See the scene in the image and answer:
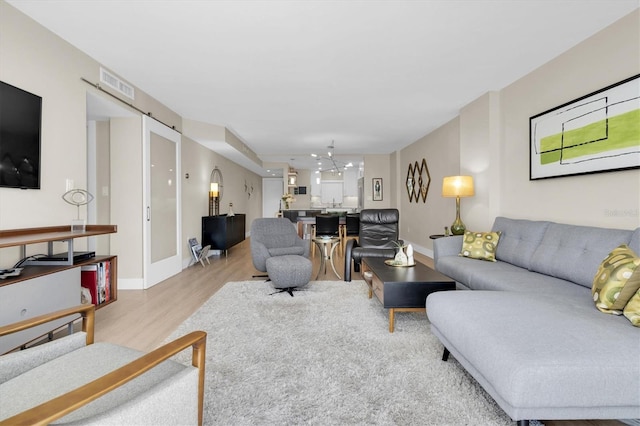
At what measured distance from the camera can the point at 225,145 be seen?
237 inches

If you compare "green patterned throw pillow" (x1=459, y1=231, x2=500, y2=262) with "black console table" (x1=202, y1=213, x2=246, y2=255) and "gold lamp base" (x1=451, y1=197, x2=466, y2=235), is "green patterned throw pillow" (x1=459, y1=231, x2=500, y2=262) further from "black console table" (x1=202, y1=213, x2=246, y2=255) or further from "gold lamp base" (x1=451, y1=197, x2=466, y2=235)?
"black console table" (x1=202, y1=213, x2=246, y2=255)

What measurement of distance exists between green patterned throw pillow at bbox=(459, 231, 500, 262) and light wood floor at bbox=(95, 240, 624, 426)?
1587 millimetres

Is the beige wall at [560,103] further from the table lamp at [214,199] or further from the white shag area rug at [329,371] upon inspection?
the table lamp at [214,199]

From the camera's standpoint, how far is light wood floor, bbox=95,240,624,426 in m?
2.51

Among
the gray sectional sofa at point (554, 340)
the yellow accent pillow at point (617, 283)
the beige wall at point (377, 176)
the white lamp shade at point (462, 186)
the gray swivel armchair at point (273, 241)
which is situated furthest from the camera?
the beige wall at point (377, 176)

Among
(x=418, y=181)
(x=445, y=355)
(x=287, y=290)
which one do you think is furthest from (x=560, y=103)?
(x=418, y=181)

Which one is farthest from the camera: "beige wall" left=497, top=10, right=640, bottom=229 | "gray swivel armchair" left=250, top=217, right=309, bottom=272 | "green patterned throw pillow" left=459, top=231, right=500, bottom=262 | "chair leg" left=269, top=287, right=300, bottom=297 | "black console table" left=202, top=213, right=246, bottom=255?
"black console table" left=202, top=213, right=246, bottom=255

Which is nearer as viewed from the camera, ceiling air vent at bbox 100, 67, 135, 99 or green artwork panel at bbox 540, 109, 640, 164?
green artwork panel at bbox 540, 109, 640, 164

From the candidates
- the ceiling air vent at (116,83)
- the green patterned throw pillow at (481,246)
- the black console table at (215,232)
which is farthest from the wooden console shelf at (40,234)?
the green patterned throw pillow at (481,246)

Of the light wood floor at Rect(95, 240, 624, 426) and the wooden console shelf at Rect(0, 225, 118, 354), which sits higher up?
the wooden console shelf at Rect(0, 225, 118, 354)

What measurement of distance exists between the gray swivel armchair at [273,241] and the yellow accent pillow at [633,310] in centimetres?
317

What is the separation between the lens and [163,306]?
331 cm

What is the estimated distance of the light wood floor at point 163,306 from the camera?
8.24 ft

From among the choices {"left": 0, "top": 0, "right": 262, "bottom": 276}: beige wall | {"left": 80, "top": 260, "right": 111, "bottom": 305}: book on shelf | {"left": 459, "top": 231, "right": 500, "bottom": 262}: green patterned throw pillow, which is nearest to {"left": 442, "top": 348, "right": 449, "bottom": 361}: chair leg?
{"left": 459, "top": 231, "right": 500, "bottom": 262}: green patterned throw pillow
